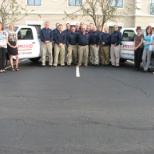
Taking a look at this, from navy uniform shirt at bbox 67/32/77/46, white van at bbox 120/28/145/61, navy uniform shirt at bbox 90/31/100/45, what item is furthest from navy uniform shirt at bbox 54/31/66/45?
white van at bbox 120/28/145/61

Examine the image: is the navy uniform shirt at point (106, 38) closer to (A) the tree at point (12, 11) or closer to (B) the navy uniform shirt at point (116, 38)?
(B) the navy uniform shirt at point (116, 38)

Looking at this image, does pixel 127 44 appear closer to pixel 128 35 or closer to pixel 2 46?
pixel 128 35

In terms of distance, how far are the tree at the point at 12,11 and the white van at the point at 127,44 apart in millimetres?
13259

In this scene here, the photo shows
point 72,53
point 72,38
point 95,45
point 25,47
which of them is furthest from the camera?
point 72,53

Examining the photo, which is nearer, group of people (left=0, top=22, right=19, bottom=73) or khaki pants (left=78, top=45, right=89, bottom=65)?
→ group of people (left=0, top=22, right=19, bottom=73)

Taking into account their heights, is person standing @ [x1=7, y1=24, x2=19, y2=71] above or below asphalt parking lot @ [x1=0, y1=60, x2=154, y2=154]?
above

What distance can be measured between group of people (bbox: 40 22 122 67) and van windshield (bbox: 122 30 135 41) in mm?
393

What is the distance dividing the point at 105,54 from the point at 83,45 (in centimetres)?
109

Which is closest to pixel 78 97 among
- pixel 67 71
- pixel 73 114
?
pixel 73 114

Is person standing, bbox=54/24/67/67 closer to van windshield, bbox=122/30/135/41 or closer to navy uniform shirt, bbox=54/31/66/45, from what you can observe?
navy uniform shirt, bbox=54/31/66/45

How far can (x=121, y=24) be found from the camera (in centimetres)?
2941

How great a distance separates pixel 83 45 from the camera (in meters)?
14.8

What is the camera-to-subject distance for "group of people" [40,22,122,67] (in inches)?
571

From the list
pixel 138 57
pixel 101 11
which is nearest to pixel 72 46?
pixel 138 57
